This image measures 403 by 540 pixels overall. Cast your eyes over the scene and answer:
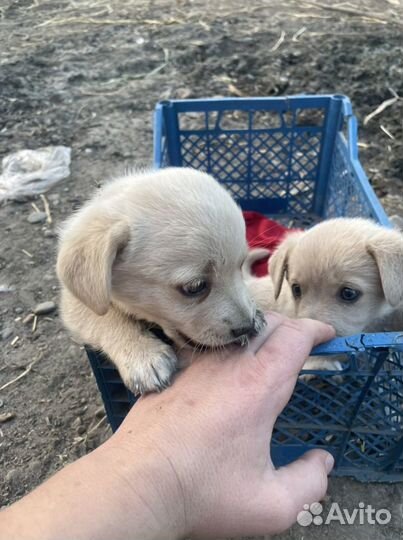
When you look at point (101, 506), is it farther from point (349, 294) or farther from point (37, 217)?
point (37, 217)

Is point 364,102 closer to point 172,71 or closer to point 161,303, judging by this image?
point 172,71

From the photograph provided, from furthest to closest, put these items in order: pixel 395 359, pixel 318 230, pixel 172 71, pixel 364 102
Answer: pixel 172 71 → pixel 364 102 → pixel 318 230 → pixel 395 359

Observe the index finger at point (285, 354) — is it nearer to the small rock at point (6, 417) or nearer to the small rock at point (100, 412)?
the small rock at point (100, 412)

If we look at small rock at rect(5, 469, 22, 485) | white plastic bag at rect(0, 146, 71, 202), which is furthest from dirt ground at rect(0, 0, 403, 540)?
white plastic bag at rect(0, 146, 71, 202)

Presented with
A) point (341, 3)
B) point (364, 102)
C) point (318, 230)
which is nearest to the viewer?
point (318, 230)

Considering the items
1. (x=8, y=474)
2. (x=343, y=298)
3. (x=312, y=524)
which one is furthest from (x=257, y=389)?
(x=8, y=474)

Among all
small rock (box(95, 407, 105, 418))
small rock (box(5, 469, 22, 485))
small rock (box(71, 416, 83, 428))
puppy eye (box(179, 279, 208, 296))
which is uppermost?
puppy eye (box(179, 279, 208, 296))

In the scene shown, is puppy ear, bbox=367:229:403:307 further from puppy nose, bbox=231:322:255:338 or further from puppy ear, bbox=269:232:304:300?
puppy nose, bbox=231:322:255:338
